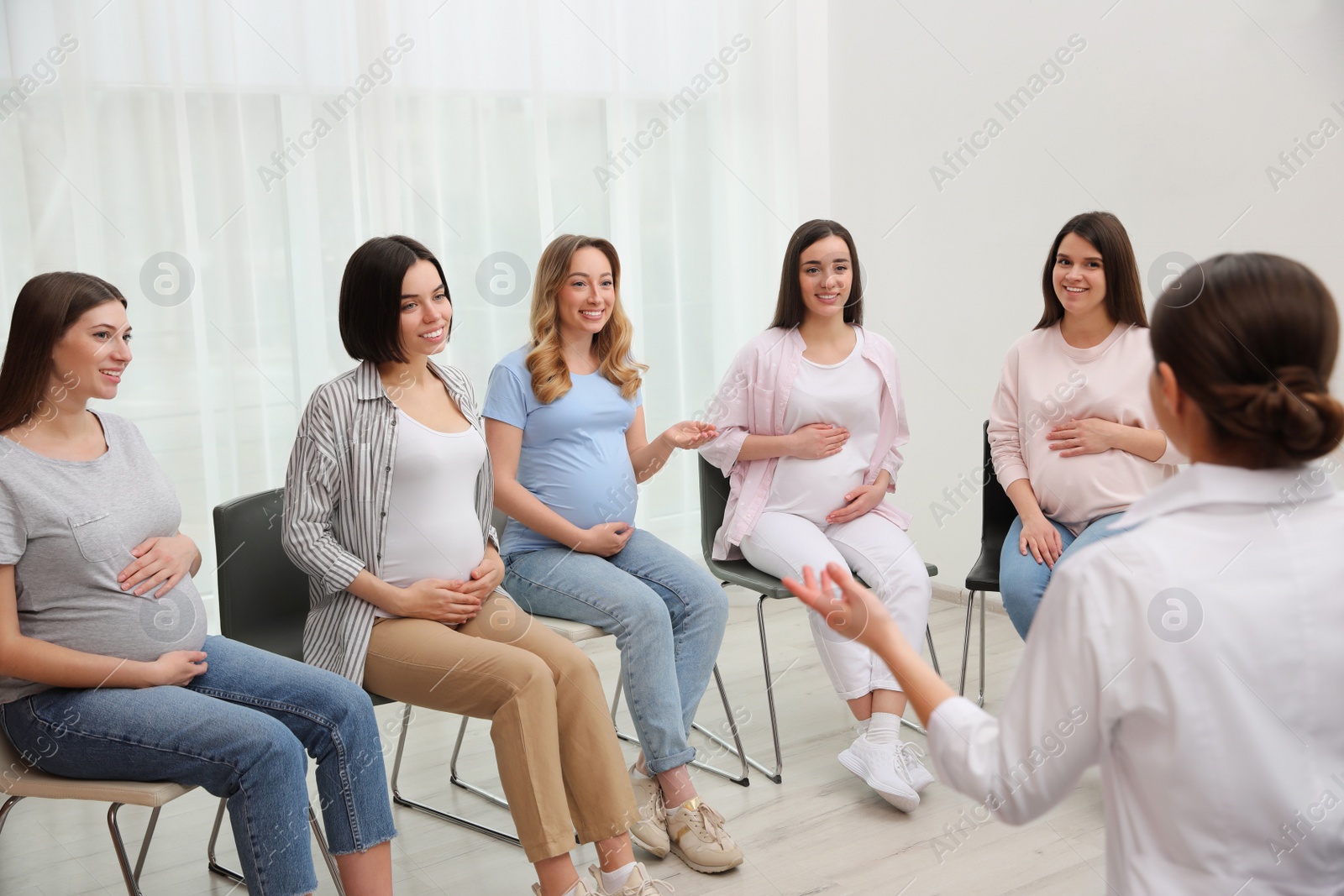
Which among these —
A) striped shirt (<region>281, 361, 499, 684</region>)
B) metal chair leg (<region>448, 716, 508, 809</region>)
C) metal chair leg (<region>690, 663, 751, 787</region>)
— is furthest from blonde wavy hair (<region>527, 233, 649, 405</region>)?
metal chair leg (<region>448, 716, 508, 809</region>)

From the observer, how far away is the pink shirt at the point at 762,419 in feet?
9.83

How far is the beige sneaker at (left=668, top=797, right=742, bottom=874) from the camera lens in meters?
2.36

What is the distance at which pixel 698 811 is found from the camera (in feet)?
8.01

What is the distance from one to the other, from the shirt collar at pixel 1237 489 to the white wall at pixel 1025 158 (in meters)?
2.37

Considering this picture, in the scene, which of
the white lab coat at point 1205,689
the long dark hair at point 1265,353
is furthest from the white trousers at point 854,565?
the long dark hair at point 1265,353

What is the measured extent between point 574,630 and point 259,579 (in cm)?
68

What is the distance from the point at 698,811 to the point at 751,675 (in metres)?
1.14

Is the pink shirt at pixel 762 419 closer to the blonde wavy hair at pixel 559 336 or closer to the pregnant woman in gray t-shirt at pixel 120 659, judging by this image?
the blonde wavy hair at pixel 559 336

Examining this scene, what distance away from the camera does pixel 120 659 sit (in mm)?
1879

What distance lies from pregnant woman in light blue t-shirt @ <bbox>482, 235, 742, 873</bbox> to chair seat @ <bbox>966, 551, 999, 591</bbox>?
67 centimetres

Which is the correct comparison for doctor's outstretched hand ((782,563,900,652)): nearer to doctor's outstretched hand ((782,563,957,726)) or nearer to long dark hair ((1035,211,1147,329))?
doctor's outstretched hand ((782,563,957,726))

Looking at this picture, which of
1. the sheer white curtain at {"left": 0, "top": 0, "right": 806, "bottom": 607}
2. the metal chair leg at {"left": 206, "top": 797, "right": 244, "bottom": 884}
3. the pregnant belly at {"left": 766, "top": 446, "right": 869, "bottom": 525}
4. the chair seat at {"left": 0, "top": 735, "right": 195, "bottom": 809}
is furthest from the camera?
the sheer white curtain at {"left": 0, "top": 0, "right": 806, "bottom": 607}

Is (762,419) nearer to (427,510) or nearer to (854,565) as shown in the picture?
(854,565)

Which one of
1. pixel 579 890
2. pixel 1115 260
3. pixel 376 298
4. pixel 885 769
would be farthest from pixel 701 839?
pixel 1115 260
